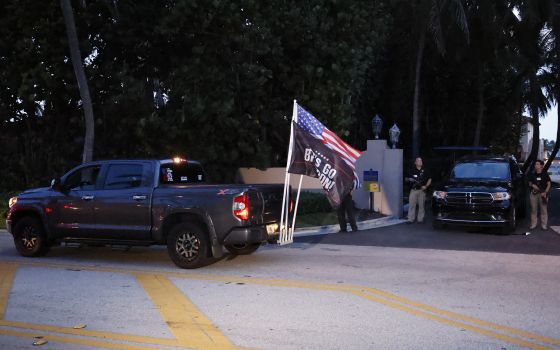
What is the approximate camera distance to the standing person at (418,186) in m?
16.2

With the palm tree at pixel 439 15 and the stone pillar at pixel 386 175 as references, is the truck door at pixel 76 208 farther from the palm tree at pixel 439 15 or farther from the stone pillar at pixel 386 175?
the palm tree at pixel 439 15

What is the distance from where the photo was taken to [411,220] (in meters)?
16.8

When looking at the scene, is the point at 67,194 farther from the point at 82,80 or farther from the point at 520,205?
the point at 520,205

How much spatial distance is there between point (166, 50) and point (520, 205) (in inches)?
481

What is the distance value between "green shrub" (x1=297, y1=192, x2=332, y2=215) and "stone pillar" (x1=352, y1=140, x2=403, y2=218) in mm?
1344

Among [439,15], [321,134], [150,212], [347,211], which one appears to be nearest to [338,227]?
[347,211]

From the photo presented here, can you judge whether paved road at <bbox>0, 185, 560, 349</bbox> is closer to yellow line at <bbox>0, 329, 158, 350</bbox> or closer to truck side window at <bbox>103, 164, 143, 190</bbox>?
yellow line at <bbox>0, 329, 158, 350</bbox>

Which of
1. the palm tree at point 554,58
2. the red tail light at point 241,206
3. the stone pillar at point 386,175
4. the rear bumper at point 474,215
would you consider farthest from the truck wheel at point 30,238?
the palm tree at point 554,58

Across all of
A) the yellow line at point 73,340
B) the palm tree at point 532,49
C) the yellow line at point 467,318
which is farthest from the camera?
the palm tree at point 532,49

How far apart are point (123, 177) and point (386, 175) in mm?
10137

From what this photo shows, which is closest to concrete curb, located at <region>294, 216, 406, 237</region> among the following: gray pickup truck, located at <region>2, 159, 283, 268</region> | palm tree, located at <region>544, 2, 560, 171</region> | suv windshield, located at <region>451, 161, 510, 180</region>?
suv windshield, located at <region>451, 161, 510, 180</region>

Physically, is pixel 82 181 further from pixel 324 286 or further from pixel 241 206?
pixel 324 286

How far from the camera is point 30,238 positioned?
36.2 feet

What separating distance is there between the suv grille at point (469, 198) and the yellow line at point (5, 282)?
9.68m
